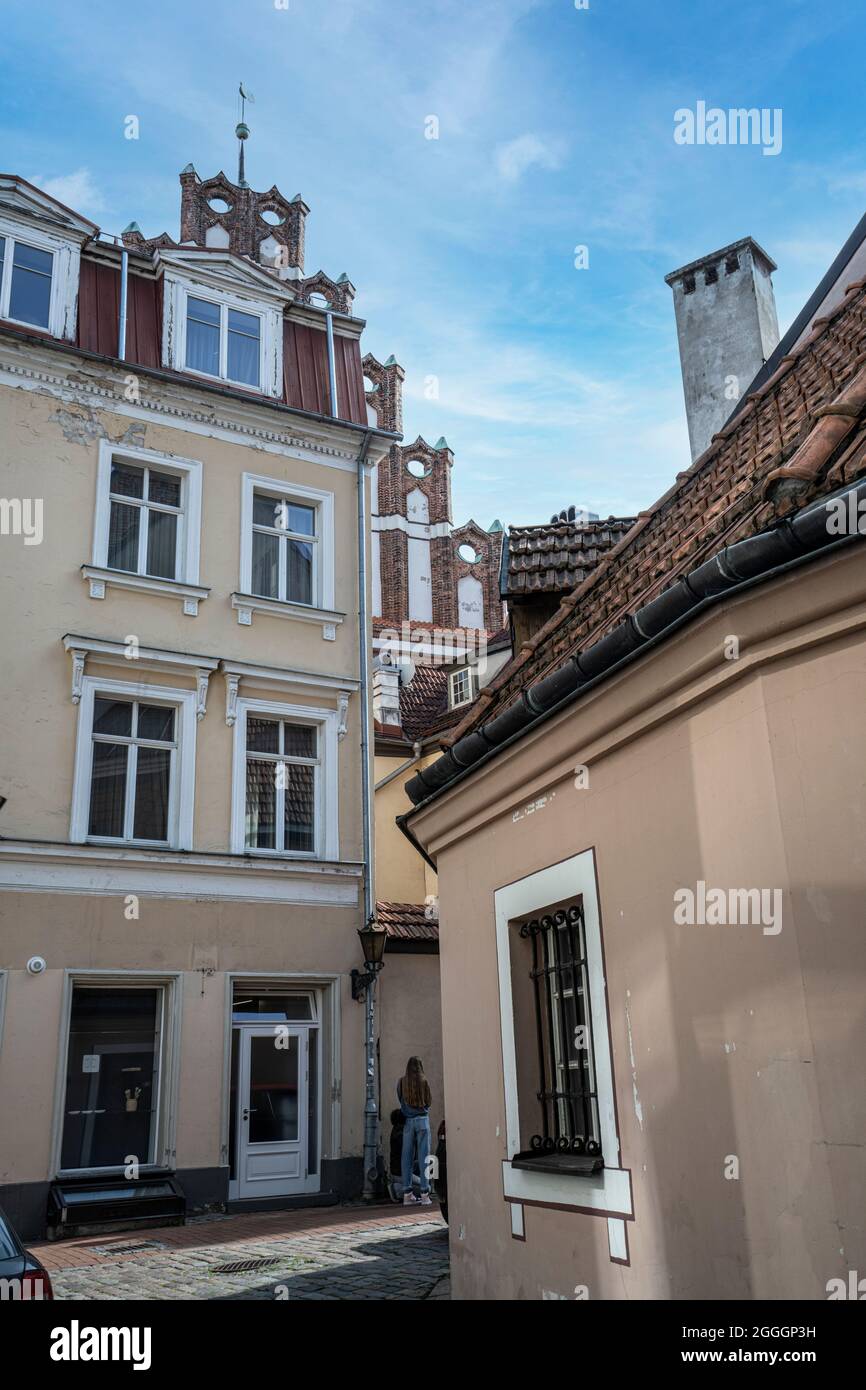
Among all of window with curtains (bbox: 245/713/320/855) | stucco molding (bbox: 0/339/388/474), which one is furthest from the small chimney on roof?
window with curtains (bbox: 245/713/320/855)

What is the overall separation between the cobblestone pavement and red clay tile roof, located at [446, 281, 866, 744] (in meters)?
4.11

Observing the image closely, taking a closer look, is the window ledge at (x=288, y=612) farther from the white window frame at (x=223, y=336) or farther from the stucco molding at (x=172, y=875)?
the white window frame at (x=223, y=336)

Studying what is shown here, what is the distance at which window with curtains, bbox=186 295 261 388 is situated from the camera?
665 inches

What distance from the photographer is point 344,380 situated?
18.2 meters

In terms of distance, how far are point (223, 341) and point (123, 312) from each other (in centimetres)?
155

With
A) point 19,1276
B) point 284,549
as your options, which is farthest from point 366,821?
point 19,1276

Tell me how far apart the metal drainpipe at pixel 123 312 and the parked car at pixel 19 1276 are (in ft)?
42.4

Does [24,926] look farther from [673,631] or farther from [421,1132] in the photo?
[673,631]

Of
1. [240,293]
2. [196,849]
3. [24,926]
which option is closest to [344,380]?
[240,293]

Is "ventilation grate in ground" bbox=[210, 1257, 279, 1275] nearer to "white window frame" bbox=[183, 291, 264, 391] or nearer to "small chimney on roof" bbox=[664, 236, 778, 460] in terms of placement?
"small chimney on roof" bbox=[664, 236, 778, 460]

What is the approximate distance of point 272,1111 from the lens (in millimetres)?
14125

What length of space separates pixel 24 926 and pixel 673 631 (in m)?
10.3

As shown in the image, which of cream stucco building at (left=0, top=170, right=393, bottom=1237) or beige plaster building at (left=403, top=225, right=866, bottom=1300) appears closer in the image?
beige plaster building at (left=403, top=225, right=866, bottom=1300)
